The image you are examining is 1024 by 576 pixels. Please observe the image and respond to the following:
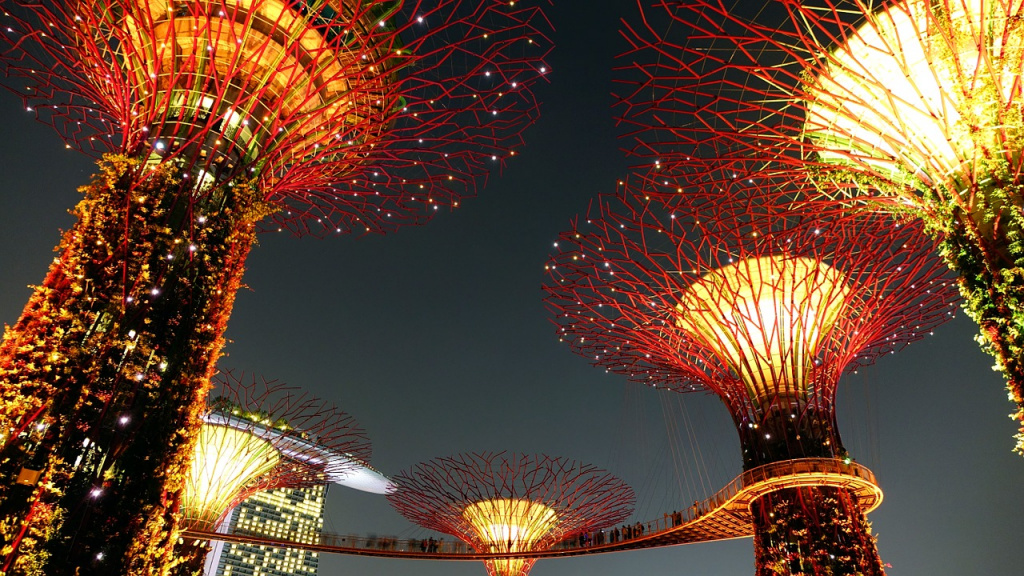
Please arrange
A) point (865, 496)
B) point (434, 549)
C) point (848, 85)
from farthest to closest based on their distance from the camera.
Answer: point (434, 549) < point (865, 496) < point (848, 85)

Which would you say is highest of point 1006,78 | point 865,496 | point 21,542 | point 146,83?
point 146,83

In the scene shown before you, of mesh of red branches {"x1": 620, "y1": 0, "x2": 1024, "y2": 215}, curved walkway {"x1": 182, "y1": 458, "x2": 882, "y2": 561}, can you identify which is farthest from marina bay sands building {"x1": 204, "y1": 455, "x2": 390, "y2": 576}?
mesh of red branches {"x1": 620, "y1": 0, "x2": 1024, "y2": 215}

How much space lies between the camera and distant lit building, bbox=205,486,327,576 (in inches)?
3799

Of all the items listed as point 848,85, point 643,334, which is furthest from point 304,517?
point 848,85

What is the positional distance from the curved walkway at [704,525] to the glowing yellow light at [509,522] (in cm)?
80

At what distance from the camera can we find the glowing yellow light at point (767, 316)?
1574 centimetres

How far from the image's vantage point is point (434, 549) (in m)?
27.1

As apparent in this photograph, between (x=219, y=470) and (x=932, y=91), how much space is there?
22.0 m

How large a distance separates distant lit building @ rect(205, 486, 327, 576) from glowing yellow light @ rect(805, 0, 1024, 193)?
332 ft

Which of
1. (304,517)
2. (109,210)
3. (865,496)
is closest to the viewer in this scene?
(109,210)

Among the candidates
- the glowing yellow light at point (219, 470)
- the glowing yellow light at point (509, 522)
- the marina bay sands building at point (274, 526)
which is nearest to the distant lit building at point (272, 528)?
the marina bay sands building at point (274, 526)

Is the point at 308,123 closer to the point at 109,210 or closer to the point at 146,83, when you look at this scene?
the point at 146,83

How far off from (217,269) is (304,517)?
111 meters

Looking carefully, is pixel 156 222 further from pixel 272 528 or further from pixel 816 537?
pixel 272 528
